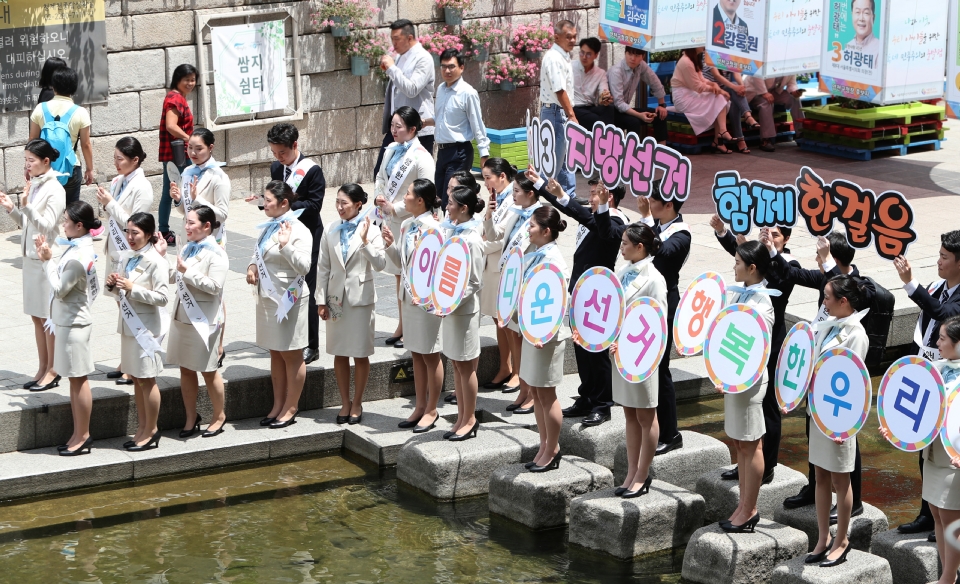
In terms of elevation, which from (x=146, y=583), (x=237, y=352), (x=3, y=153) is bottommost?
(x=146, y=583)

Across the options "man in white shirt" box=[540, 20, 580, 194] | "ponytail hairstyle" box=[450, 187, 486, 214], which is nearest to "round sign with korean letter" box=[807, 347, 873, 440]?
"ponytail hairstyle" box=[450, 187, 486, 214]

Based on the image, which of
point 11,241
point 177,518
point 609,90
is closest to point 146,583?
point 177,518

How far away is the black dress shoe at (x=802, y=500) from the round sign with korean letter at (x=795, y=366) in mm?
765

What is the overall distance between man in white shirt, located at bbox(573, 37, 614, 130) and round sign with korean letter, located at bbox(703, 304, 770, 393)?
8355mm

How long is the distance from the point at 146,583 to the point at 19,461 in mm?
1626

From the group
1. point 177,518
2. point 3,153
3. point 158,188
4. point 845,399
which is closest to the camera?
point 845,399

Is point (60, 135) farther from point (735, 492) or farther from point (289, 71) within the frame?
point (735, 492)

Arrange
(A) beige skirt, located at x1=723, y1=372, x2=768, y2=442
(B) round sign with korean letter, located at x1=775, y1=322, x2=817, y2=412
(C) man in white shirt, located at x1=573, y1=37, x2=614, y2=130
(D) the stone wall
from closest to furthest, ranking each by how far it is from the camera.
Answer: (B) round sign with korean letter, located at x1=775, y1=322, x2=817, y2=412
(A) beige skirt, located at x1=723, y1=372, x2=768, y2=442
(D) the stone wall
(C) man in white shirt, located at x1=573, y1=37, x2=614, y2=130

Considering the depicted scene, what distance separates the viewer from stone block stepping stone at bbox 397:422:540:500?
26.9 feet

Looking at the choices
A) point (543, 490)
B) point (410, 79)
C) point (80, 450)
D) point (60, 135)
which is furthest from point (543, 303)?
point (60, 135)

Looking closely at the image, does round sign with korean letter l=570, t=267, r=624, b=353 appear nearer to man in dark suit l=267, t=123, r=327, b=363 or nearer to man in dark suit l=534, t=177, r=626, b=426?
man in dark suit l=534, t=177, r=626, b=426

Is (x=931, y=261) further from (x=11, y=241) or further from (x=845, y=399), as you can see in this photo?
(x=11, y=241)

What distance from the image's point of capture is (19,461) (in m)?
8.22

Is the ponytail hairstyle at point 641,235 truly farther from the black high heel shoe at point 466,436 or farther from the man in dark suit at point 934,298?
the black high heel shoe at point 466,436
